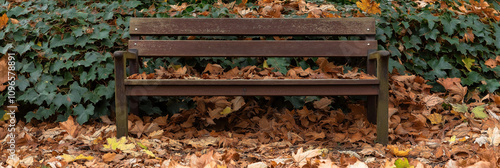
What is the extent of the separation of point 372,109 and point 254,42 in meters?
0.83

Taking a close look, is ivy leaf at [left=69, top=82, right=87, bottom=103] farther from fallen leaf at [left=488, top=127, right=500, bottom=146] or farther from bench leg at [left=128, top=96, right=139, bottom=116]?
fallen leaf at [left=488, top=127, right=500, bottom=146]

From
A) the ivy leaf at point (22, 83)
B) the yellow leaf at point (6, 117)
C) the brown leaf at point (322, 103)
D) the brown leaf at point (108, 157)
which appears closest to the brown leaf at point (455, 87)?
the brown leaf at point (322, 103)

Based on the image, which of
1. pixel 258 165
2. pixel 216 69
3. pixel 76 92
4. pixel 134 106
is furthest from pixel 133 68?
pixel 258 165

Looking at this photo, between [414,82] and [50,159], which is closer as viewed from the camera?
[50,159]

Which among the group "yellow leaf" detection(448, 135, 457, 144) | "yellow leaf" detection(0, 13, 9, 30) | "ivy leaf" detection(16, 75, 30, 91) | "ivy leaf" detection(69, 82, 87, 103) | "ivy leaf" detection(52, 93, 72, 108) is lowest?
"yellow leaf" detection(448, 135, 457, 144)

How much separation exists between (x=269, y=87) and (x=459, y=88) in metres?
1.46

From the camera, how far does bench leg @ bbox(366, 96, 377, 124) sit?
251cm

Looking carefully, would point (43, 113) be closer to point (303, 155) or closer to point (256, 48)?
point (256, 48)

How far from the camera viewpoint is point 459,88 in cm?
281

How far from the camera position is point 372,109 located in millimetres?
2527

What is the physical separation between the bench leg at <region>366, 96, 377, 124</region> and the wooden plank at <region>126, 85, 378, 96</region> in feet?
1.20


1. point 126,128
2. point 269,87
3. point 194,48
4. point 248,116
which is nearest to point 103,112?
point 126,128

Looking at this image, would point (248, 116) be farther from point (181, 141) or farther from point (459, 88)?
point (459, 88)

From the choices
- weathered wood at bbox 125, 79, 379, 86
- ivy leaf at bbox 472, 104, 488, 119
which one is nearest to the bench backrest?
weathered wood at bbox 125, 79, 379, 86
